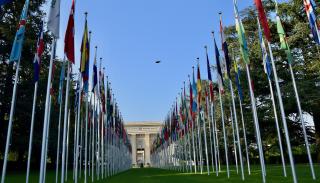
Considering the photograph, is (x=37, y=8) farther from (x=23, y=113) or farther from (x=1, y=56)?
(x=23, y=113)

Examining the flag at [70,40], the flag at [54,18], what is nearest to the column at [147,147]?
the flag at [70,40]

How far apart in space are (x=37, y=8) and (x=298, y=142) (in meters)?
35.4

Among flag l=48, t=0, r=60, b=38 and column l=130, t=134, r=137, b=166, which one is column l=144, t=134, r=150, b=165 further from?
flag l=48, t=0, r=60, b=38

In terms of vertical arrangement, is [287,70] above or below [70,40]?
above

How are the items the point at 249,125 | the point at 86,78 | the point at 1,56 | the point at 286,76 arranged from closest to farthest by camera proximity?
the point at 86,78, the point at 1,56, the point at 286,76, the point at 249,125

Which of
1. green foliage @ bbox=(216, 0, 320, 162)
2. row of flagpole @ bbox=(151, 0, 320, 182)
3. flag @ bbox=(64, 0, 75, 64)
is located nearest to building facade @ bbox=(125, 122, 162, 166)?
row of flagpole @ bbox=(151, 0, 320, 182)

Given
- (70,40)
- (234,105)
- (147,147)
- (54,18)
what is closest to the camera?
(54,18)

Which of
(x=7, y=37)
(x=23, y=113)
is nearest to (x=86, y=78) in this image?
(x=7, y=37)

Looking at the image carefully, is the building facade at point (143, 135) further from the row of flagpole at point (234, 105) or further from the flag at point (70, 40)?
→ the flag at point (70, 40)

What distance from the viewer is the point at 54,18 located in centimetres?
1319

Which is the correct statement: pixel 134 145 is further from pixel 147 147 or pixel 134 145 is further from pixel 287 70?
pixel 287 70

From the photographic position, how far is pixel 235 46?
39.1 m

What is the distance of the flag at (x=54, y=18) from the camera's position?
13043 mm

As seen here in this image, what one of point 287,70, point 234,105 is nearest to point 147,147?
point 287,70
